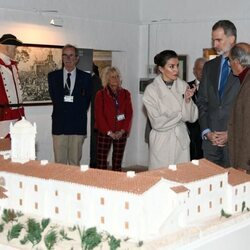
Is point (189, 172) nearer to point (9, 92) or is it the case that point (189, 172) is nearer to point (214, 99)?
point (214, 99)

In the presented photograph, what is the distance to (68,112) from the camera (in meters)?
7.44

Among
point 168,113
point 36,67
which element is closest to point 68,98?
point 36,67

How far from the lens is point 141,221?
2.83 metres

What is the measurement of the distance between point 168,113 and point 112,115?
2.60 meters

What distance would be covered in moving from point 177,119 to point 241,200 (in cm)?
180

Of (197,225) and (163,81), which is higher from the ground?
(163,81)

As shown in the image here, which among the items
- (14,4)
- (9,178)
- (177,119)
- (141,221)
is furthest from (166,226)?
(14,4)

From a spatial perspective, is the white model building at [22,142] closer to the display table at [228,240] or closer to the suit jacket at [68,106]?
the display table at [228,240]

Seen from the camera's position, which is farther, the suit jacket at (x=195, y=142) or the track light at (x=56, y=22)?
the track light at (x=56, y=22)

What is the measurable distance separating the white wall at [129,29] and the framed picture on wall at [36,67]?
106mm

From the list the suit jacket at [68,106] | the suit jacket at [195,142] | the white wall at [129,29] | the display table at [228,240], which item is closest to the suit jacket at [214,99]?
the display table at [228,240]

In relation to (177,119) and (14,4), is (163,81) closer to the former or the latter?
(177,119)

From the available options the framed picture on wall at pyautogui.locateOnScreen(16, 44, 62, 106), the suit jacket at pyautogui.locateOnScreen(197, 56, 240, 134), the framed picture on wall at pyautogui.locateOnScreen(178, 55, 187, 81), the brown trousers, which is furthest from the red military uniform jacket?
the framed picture on wall at pyautogui.locateOnScreen(178, 55, 187, 81)

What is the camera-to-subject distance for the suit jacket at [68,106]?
7387 mm
